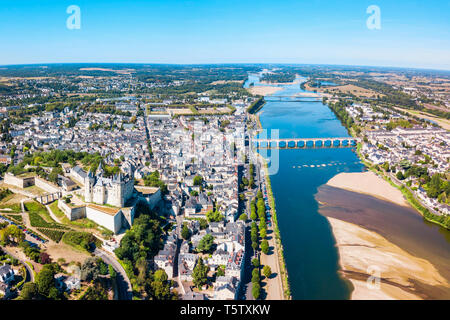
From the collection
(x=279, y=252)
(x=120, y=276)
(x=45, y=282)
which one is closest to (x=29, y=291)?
(x=45, y=282)

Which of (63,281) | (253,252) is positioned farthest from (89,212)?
(253,252)

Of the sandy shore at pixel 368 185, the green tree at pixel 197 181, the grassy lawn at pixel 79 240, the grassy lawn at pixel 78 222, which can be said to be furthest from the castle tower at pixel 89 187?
the sandy shore at pixel 368 185

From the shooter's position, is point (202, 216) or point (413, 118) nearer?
point (202, 216)

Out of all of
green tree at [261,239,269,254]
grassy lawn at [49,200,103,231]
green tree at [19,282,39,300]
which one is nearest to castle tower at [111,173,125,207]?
grassy lawn at [49,200,103,231]

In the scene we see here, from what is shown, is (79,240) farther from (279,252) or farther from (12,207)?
(279,252)

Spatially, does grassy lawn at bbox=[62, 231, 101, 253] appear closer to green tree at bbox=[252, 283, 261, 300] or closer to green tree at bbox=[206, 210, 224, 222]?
green tree at bbox=[206, 210, 224, 222]

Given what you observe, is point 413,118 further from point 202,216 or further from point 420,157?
point 202,216
